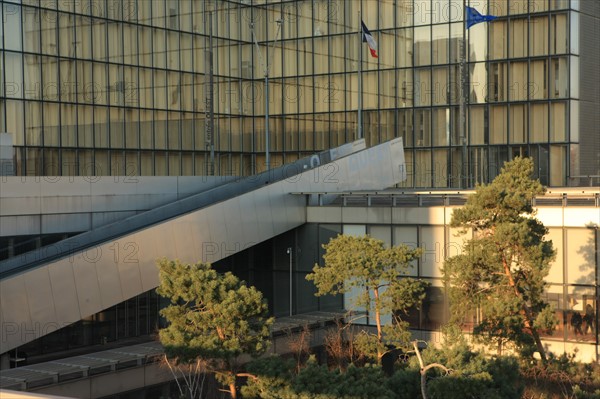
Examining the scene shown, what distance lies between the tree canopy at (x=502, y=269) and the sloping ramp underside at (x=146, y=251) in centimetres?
1284

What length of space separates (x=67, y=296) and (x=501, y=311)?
15.3 metres

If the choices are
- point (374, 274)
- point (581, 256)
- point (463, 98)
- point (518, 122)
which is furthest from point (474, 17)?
point (374, 274)

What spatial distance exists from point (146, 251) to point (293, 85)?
3925 cm

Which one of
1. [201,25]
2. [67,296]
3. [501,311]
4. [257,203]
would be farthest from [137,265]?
[201,25]

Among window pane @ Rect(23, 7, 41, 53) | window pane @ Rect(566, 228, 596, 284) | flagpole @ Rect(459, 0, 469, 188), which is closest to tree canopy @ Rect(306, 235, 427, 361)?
window pane @ Rect(566, 228, 596, 284)

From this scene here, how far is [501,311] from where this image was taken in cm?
3259

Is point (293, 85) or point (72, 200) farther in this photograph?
point (293, 85)

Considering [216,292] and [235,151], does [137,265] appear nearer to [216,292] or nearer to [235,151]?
[216,292]

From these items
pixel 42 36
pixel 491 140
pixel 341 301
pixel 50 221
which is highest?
pixel 42 36

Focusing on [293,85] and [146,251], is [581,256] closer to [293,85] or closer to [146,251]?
[146,251]

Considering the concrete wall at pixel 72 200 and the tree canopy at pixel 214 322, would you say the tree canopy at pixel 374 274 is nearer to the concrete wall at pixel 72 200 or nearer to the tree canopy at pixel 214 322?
the tree canopy at pixel 214 322

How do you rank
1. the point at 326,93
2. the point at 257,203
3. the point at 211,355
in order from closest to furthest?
1. the point at 211,355
2. the point at 257,203
3. the point at 326,93

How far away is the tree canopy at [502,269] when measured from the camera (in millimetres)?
32812

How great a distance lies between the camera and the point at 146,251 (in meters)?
41.1
